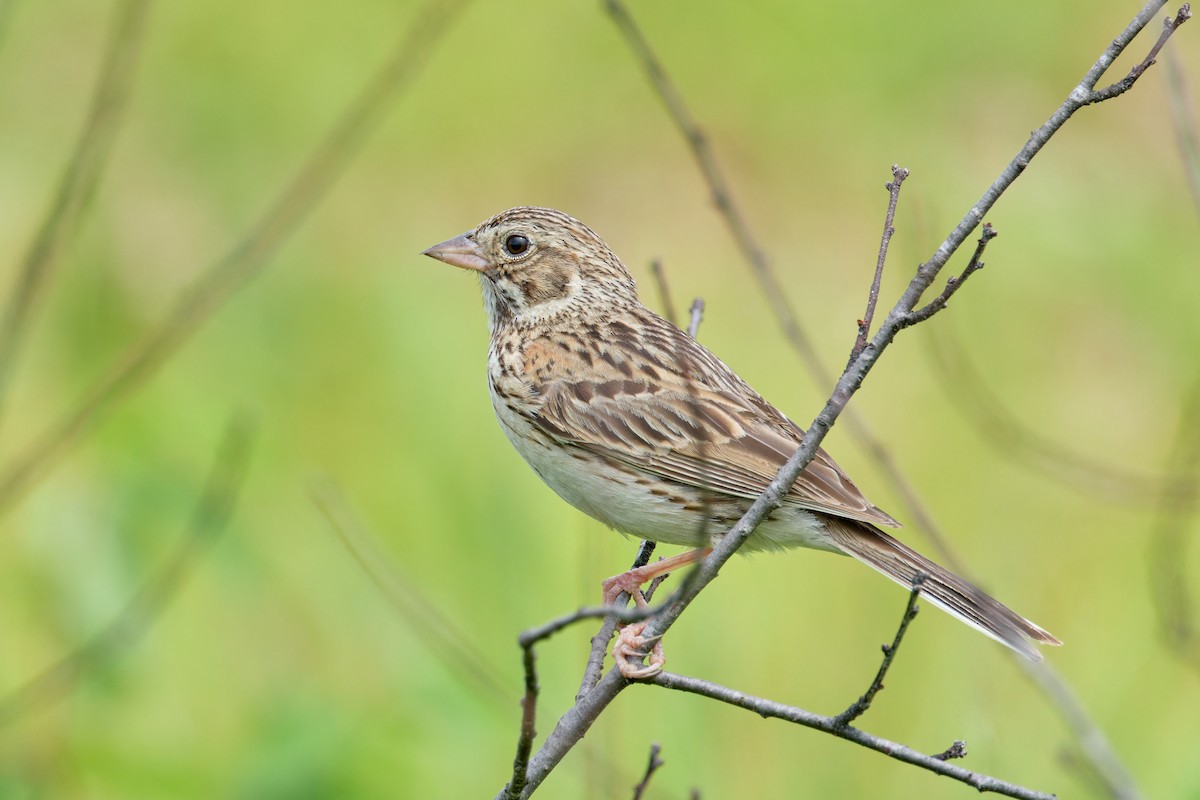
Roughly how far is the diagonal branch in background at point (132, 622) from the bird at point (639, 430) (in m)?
0.95

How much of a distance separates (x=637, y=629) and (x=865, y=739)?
114 centimetres

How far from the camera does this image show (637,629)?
428 centimetres

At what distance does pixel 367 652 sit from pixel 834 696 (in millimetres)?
2048

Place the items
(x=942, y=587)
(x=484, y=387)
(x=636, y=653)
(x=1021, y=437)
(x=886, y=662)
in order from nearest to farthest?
(x=886, y=662), (x=636, y=653), (x=942, y=587), (x=1021, y=437), (x=484, y=387)

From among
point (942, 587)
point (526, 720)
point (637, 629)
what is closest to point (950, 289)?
point (526, 720)

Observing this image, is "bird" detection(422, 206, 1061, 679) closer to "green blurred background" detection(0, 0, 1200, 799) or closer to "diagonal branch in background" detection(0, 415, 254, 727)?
"green blurred background" detection(0, 0, 1200, 799)

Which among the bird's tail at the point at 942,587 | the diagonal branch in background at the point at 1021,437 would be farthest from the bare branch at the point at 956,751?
the diagonal branch in background at the point at 1021,437

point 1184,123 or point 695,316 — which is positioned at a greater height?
point 1184,123

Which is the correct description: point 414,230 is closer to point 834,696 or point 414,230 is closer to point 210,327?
point 210,327

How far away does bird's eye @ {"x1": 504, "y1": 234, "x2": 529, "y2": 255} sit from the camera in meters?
5.49

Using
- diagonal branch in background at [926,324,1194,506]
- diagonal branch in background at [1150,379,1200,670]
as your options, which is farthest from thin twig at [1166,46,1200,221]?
diagonal branch in background at [926,324,1194,506]

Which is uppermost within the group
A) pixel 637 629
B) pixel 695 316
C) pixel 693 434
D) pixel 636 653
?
pixel 695 316

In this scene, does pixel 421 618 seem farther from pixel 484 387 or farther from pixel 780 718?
pixel 484 387

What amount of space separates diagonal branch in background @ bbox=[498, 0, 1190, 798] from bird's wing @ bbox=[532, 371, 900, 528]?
938 mm
